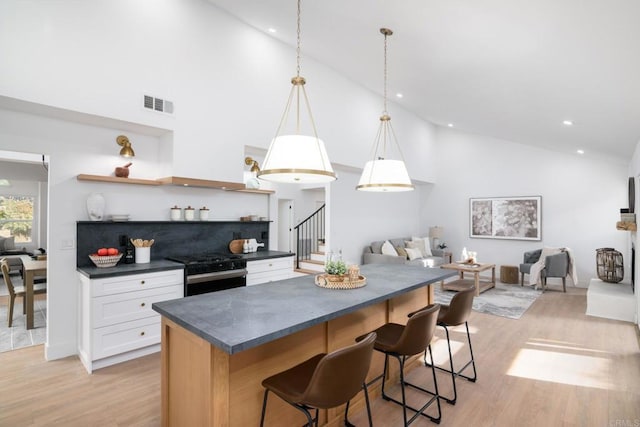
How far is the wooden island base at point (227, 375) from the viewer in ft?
5.60

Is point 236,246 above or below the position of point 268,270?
above

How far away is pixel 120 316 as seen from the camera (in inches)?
130

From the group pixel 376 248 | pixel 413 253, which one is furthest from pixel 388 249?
pixel 413 253

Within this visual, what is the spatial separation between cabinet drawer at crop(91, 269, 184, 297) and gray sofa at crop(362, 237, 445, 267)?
4278mm

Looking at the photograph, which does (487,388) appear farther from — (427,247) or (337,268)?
(427,247)

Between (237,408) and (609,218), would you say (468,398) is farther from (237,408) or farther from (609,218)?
(609,218)

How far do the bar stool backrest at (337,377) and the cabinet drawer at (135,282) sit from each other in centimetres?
251

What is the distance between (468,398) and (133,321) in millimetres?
3190

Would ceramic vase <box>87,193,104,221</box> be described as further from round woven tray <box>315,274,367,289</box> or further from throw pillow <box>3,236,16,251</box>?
throw pillow <box>3,236,16,251</box>

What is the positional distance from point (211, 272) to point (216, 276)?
0.25ft

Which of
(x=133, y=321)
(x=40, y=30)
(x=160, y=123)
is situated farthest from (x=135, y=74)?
(x=133, y=321)

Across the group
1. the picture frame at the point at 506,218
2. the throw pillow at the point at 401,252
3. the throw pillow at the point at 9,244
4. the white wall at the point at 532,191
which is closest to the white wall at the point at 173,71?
Result: the throw pillow at the point at 401,252

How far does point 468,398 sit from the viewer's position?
9.10 ft

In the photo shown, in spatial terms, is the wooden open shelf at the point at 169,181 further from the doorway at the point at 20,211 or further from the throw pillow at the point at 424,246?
the throw pillow at the point at 424,246
